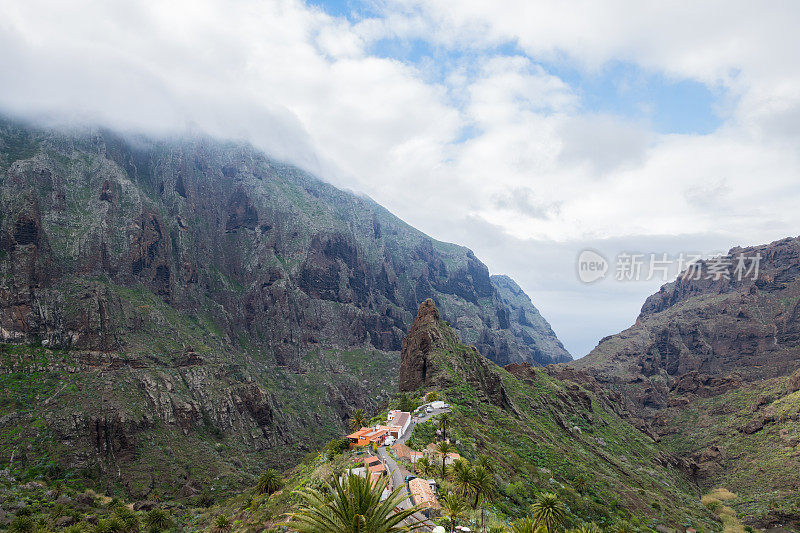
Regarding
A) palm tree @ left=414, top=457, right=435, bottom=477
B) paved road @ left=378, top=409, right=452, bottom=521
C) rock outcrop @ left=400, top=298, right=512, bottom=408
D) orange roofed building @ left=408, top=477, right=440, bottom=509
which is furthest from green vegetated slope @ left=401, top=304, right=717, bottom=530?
orange roofed building @ left=408, top=477, right=440, bottom=509

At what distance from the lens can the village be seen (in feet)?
121

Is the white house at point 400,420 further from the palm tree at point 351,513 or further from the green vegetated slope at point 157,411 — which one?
the green vegetated slope at point 157,411

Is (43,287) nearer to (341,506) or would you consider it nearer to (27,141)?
(27,141)

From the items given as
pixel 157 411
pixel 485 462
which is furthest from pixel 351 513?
pixel 157 411

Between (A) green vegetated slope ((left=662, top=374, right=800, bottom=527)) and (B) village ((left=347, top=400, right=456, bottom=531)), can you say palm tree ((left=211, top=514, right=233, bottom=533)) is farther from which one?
(A) green vegetated slope ((left=662, top=374, right=800, bottom=527))

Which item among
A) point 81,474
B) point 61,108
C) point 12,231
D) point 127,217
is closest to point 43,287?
point 12,231

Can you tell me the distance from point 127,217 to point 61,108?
6619 centimetres

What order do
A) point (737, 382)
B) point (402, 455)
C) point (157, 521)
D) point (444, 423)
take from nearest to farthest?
point (402, 455) → point (444, 423) → point (157, 521) → point (737, 382)

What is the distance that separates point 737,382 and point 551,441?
4214 inches

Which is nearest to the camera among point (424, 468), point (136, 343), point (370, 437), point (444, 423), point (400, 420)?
point (424, 468)

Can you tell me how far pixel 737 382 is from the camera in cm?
13875

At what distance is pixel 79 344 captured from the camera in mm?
115312

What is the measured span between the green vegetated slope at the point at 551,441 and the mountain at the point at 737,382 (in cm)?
1357

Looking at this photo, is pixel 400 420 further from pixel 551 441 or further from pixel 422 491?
pixel 551 441
